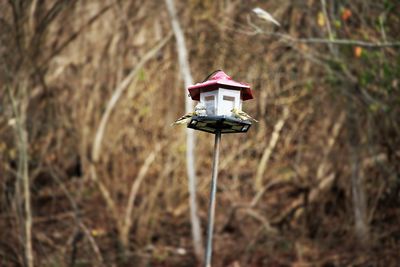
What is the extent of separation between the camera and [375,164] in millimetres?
6383

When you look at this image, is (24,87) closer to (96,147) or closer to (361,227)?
(96,147)

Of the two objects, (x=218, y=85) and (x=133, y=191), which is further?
(x=133, y=191)

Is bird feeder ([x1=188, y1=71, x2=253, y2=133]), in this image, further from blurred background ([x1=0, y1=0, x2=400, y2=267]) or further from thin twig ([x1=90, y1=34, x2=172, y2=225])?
thin twig ([x1=90, y1=34, x2=172, y2=225])

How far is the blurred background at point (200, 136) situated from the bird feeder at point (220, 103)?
345 cm

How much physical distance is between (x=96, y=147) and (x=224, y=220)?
1.89 meters

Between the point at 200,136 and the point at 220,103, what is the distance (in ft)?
16.0

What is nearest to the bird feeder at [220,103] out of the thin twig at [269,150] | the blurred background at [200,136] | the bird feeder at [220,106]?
the bird feeder at [220,106]

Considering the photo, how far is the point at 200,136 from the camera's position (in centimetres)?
709

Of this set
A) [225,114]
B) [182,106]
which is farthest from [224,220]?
[225,114]

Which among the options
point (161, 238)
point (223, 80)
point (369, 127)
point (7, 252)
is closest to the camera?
point (223, 80)

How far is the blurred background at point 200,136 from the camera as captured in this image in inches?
230

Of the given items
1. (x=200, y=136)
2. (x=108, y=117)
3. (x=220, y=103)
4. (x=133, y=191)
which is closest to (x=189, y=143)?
(x=133, y=191)

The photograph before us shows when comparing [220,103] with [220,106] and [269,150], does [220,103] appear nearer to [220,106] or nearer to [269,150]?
[220,106]

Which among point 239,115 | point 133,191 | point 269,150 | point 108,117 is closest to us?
point 239,115
